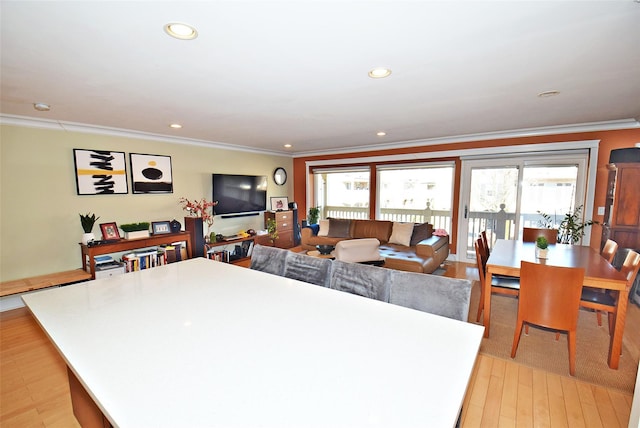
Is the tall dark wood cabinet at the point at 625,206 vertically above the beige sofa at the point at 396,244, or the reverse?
the tall dark wood cabinet at the point at 625,206

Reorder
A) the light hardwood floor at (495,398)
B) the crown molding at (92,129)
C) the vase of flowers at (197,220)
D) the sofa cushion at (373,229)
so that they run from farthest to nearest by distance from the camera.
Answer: the sofa cushion at (373,229) < the vase of flowers at (197,220) < the crown molding at (92,129) < the light hardwood floor at (495,398)

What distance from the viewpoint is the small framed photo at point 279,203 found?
22.2 ft

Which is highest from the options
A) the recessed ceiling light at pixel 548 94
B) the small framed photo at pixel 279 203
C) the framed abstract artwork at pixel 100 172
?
the recessed ceiling light at pixel 548 94

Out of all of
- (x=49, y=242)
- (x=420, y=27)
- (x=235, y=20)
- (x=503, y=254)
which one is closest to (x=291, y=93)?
(x=235, y=20)

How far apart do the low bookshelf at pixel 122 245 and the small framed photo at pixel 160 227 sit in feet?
0.63

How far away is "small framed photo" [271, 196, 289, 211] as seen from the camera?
6.76m

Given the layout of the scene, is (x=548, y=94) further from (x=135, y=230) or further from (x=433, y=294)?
(x=135, y=230)

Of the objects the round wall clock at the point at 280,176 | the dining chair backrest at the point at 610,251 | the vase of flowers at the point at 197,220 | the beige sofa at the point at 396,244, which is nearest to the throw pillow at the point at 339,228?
the beige sofa at the point at 396,244

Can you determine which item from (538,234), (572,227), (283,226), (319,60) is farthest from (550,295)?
(283,226)

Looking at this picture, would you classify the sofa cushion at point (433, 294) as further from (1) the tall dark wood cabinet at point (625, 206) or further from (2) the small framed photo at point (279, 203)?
(2) the small framed photo at point (279, 203)

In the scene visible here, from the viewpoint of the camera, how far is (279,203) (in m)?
6.87

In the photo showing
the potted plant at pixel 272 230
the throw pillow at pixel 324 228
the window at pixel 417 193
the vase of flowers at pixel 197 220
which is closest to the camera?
the vase of flowers at pixel 197 220

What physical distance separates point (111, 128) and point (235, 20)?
3518mm

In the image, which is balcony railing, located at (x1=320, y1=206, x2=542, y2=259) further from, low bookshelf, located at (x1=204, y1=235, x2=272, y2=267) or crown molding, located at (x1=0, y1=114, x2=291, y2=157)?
crown molding, located at (x1=0, y1=114, x2=291, y2=157)
